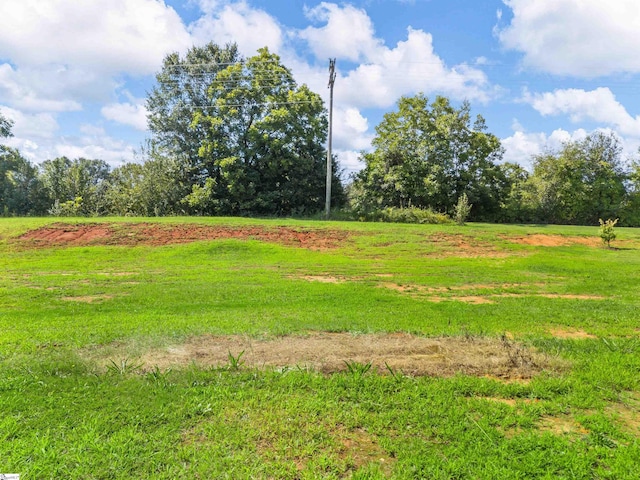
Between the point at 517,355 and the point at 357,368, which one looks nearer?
the point at 357,368

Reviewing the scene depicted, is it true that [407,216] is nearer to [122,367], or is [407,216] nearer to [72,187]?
[122,367]

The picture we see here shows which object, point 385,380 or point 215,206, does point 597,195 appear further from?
point 385,380

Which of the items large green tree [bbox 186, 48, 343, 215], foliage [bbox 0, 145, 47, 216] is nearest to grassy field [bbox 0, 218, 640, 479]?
large green tree [bbox 186, 48, 343, 215]

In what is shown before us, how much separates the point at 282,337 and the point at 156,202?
2775 centimetres

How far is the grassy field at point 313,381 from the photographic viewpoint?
2.93 metres

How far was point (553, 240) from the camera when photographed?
1747cm

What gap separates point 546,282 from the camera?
1046 centimetres

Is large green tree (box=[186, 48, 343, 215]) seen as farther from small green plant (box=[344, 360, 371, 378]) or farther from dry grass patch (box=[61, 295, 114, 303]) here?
small green plant (box=[344, 360, 371, 378])

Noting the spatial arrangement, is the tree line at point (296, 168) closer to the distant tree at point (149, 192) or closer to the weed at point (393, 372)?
the distant tree at point (149, 192)

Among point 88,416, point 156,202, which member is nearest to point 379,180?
point 156,202

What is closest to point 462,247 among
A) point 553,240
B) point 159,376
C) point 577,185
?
point 553,240

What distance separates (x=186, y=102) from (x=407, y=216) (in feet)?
74.4

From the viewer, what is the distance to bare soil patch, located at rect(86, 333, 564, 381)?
450 cm

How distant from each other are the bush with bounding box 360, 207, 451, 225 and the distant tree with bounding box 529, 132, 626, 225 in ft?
39.5
